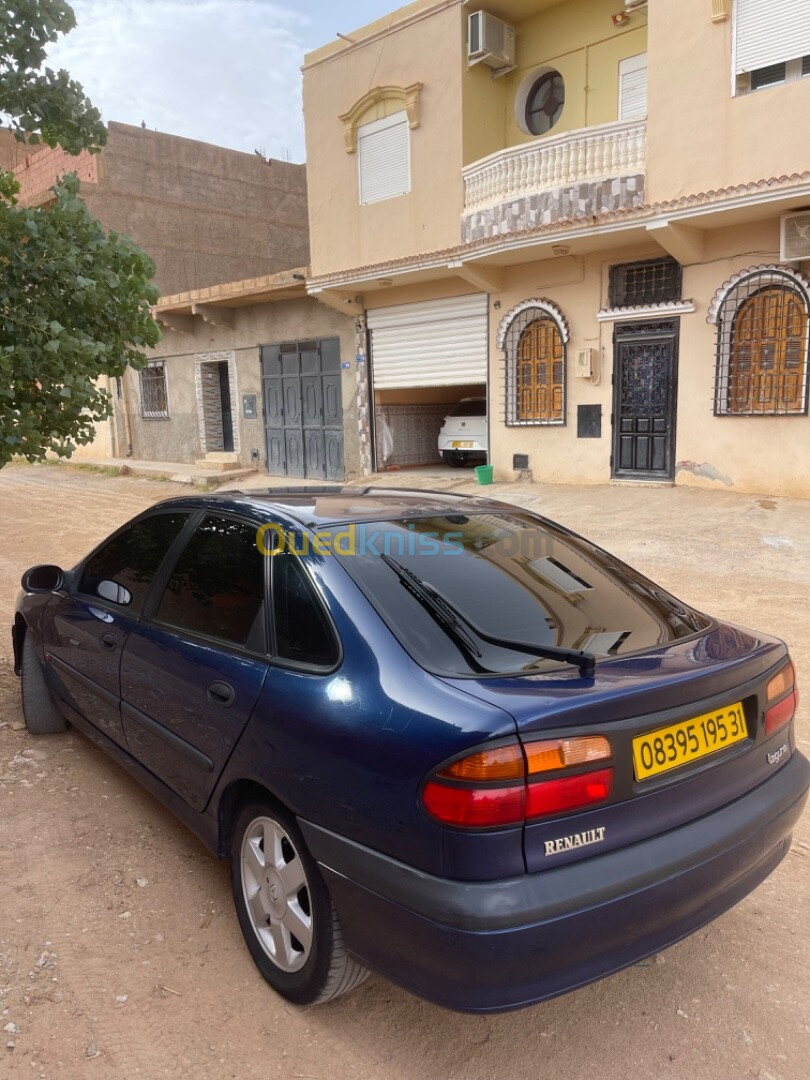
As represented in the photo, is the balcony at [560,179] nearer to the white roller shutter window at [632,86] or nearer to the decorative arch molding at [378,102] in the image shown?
the white roller shutter window at [632,86]

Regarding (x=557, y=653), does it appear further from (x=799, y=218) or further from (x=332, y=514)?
(x=799, y=218)

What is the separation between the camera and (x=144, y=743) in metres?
2.97

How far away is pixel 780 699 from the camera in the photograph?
238 centimetres

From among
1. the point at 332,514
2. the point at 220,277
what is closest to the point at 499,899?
the point at 332,514

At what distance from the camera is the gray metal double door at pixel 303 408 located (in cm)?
1605

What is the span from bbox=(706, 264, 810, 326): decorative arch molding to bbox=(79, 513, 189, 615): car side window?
30.6 feet

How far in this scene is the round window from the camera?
13.2 meters

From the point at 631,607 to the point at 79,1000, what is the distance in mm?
2081

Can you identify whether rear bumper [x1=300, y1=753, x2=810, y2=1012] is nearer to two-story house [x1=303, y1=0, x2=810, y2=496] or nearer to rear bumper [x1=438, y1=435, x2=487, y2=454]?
two-story house [x1=303, y1=0, x2=810, y2=496]

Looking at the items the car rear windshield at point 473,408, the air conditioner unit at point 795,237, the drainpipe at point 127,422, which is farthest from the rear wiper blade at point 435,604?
the drainpipe at point 127,422

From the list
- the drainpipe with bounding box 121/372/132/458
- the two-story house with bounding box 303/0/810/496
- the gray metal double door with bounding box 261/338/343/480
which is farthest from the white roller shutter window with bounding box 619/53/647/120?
the drainpipe with bounding box 121/372/132/458

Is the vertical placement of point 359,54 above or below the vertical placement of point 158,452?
above

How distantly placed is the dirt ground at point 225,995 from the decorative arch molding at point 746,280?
864 centimetres

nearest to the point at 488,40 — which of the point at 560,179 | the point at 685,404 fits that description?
the point at 560,179
